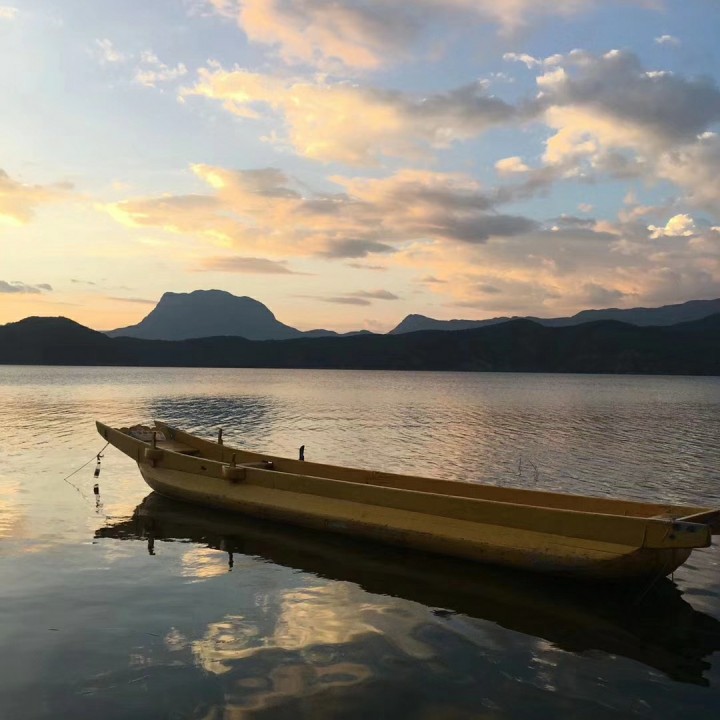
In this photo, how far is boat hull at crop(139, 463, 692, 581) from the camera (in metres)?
10.7

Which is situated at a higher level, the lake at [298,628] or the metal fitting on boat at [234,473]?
the metal fitting on boat at [234,473]

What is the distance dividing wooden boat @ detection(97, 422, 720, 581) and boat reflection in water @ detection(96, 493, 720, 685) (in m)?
0.42

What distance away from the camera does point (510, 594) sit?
11242 millimetres

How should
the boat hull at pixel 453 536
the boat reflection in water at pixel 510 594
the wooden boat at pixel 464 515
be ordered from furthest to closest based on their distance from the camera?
the boat hull at pixel 453 536
the wooden boat at pixel 464 515
the boat reflection in water at pixel 510 594

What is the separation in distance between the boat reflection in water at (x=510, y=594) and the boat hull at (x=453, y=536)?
39cm

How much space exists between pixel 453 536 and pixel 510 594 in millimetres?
1605

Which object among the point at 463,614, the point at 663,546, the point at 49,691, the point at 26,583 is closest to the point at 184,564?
the point at 26,583

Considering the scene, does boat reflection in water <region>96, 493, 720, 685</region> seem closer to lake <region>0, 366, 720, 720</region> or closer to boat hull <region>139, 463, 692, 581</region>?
lake <region>0, 366, 720, 720</region>

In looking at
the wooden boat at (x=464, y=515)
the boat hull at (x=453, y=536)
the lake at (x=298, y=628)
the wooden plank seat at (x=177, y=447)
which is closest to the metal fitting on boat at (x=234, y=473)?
the wooden boat at (x=464, y=515)

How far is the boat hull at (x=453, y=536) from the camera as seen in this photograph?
1070 cm

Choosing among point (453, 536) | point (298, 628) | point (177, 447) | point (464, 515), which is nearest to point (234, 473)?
point (177, 447)

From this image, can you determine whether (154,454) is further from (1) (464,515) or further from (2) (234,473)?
(1) (464,515)

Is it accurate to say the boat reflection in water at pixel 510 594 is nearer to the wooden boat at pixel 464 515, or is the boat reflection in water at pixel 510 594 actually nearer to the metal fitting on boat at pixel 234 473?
the wooden boat at pixel 464 515

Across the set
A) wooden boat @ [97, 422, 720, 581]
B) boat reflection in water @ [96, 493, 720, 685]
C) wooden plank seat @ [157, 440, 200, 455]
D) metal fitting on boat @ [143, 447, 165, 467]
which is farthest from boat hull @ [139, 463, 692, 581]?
wooden plank seat @ [157, 440, 200, 455]
